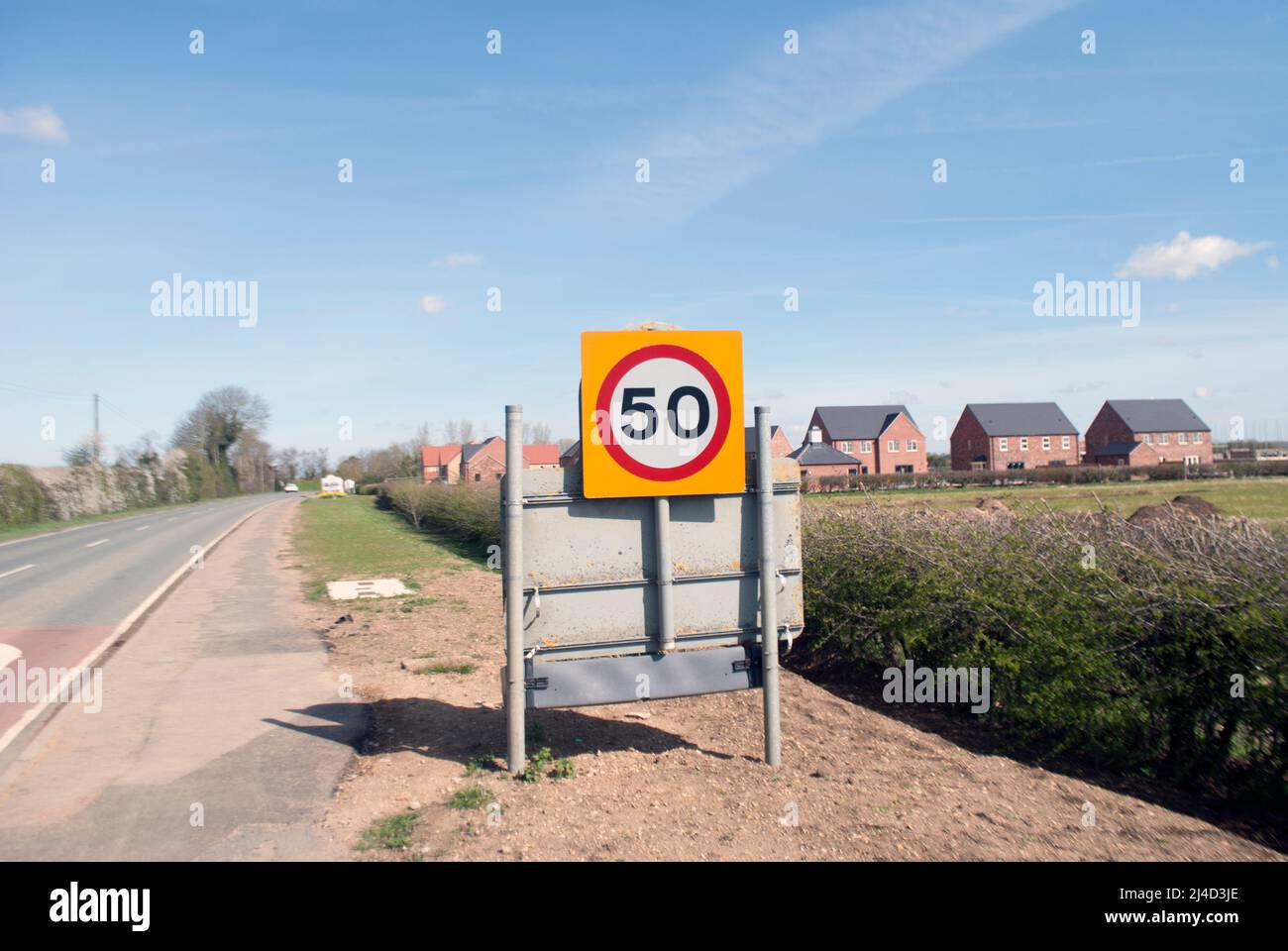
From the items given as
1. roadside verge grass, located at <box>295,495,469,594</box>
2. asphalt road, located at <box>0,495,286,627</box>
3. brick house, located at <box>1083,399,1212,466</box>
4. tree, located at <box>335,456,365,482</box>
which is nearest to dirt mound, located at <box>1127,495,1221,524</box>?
roadside verge grass, located at <box>295,495,469,594</box>

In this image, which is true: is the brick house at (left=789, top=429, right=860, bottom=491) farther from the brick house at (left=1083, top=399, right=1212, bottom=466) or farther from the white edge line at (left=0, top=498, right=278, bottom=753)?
the white edge line at (left=0, top=498, right=278, bottom=753)

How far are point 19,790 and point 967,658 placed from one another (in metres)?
6.24

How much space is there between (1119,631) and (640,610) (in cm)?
305

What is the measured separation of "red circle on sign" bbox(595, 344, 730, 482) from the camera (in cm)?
490

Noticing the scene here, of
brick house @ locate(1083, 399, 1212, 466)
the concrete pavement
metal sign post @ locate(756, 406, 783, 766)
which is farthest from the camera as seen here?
brick house @ locate(1083, 399, 1212, 466)

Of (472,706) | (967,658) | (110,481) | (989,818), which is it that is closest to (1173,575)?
(967,658)

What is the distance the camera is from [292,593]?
46.0ft

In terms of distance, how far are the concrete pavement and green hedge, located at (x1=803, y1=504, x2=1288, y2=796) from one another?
4536 mm

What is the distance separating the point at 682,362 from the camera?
16.3 ft

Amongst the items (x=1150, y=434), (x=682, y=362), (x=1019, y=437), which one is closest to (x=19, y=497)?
(x=682, y=362)

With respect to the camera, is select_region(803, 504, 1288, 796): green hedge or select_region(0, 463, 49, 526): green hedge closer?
select_region(803, 504, 1288, 796): green hedge

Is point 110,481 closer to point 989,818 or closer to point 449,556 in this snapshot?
point 449,556

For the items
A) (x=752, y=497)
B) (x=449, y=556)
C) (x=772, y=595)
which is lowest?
(x=449, y=556)

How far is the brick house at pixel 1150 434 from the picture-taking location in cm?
7481
